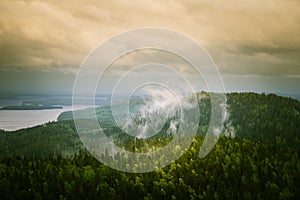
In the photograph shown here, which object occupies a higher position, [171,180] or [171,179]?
[171,179]

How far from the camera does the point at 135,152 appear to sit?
197 metres

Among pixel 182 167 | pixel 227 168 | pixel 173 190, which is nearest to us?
pixel 173 190

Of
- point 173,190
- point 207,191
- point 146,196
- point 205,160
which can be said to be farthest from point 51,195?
point 205,160

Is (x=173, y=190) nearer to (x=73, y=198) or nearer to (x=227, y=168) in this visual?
(x=227, y=168)

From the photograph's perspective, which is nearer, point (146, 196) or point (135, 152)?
point (146, 196)

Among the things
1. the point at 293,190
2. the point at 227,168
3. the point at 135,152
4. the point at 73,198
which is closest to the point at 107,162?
the point at 135,152

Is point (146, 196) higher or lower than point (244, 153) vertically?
lower

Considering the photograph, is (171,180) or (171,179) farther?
(171,179)

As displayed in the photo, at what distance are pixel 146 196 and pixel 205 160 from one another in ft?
135

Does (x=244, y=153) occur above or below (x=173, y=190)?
above

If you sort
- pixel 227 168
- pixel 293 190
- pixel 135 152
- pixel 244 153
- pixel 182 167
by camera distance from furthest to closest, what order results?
pixel 135 152
pixel 244 153
pixel 182 167
pixel 227 168
pixel 293 190

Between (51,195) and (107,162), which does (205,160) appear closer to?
(107,162)

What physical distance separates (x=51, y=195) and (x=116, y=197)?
22.2 meters

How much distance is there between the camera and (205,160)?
151875mm
